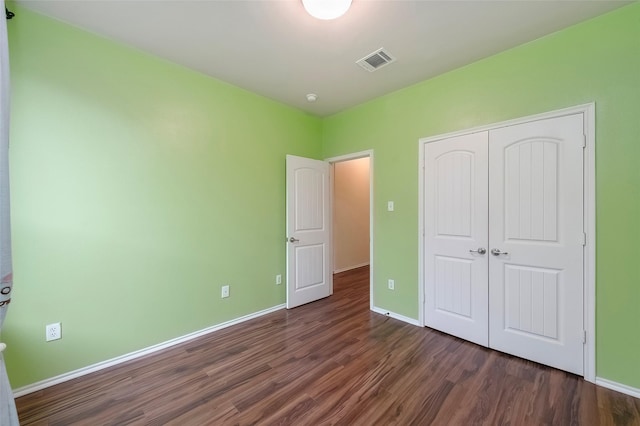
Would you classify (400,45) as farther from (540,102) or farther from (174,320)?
(174,320)

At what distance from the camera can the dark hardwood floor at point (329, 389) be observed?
5.14 ft

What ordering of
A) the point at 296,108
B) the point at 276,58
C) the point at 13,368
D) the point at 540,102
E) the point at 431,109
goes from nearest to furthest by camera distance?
the point at 13,368, the point at 540,102, the point at 276,58, the point at 431,109, the point at 296,108

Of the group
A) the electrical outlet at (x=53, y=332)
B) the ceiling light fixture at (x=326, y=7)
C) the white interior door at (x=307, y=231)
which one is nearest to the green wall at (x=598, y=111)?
the white interior door at (x=307, y=231)

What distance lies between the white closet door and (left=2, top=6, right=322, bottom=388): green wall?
2.48 meters

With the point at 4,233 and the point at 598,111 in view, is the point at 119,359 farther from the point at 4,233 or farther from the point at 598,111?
the point at 598,111

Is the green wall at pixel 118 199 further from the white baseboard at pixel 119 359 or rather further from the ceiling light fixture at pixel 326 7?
the ceiling light fixture at pixel 326 7

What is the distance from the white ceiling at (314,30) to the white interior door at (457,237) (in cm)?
82

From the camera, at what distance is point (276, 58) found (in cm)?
230

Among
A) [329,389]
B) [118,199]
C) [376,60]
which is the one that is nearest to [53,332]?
[118,199]

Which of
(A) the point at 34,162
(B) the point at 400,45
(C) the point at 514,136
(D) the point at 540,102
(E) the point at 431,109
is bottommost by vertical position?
(A) the point at 34,162

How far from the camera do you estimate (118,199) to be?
2.09 meters

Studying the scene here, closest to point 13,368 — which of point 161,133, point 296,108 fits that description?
point 161,133

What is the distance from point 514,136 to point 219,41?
8.51 ft

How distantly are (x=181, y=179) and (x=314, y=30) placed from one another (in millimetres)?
1748
